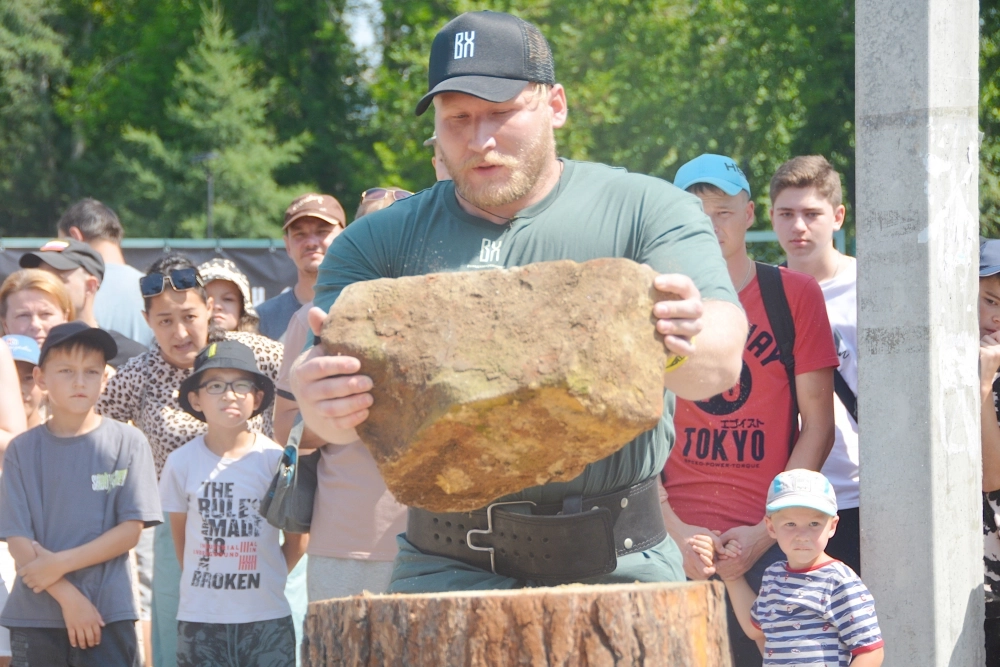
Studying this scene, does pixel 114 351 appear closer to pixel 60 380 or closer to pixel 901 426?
pixel 60 380

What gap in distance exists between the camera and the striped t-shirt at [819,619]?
332 centimetres

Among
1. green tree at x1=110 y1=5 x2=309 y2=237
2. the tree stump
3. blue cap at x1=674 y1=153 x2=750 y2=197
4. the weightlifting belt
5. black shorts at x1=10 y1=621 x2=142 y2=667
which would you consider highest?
green tree at x1=110 y1=5 x2=309 y2=237

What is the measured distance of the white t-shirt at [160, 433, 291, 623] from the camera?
4.43 meters

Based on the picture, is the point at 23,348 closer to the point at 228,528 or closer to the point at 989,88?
the point at 228,528

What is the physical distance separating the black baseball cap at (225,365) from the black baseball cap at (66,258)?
4.83 ft

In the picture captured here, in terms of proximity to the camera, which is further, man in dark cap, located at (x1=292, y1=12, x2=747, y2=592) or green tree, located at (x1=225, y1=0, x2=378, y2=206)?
green tree, located at (x1=225, y1=0, x2=378, y2=206)

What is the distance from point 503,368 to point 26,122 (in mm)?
32190

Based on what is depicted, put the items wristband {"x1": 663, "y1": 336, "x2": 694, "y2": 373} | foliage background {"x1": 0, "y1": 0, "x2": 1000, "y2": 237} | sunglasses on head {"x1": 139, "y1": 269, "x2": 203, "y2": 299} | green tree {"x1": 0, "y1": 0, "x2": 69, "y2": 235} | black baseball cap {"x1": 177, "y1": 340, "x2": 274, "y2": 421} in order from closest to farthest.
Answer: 1. wristband {"x1": 663, "y1": 336, "x2": 694, "y2": 373}
2. black baseball cap {"x1": 177, "y1": 340, "x2": 274, "y2": 421}
3. sunglasses on head {"x1": 139, "y1": 269, "x2": 203, "y2": 299}
4. foliage background {"x1": 0, "y1": 0, "x2": 1000, "y2": 237}
5. green tree {"x1": 0, "y1": 0, "x2": 69, "y2": 235}

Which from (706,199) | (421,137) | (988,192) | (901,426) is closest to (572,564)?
(901,426)

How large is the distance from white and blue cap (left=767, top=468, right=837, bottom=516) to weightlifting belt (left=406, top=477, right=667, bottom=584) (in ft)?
2.76

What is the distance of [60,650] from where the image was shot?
448 centimetres

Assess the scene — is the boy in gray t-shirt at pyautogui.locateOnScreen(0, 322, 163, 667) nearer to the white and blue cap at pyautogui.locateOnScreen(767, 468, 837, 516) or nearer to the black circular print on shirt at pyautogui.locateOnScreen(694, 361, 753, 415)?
the black circular print on shirt at pyautogui.locateOnScreen(694, 361, 753, 415)

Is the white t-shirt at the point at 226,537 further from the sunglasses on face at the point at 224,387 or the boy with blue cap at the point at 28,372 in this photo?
the boy with blue cap at the point at 28,372

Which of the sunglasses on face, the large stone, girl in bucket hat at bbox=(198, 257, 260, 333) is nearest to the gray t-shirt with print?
the sunglasses on face
